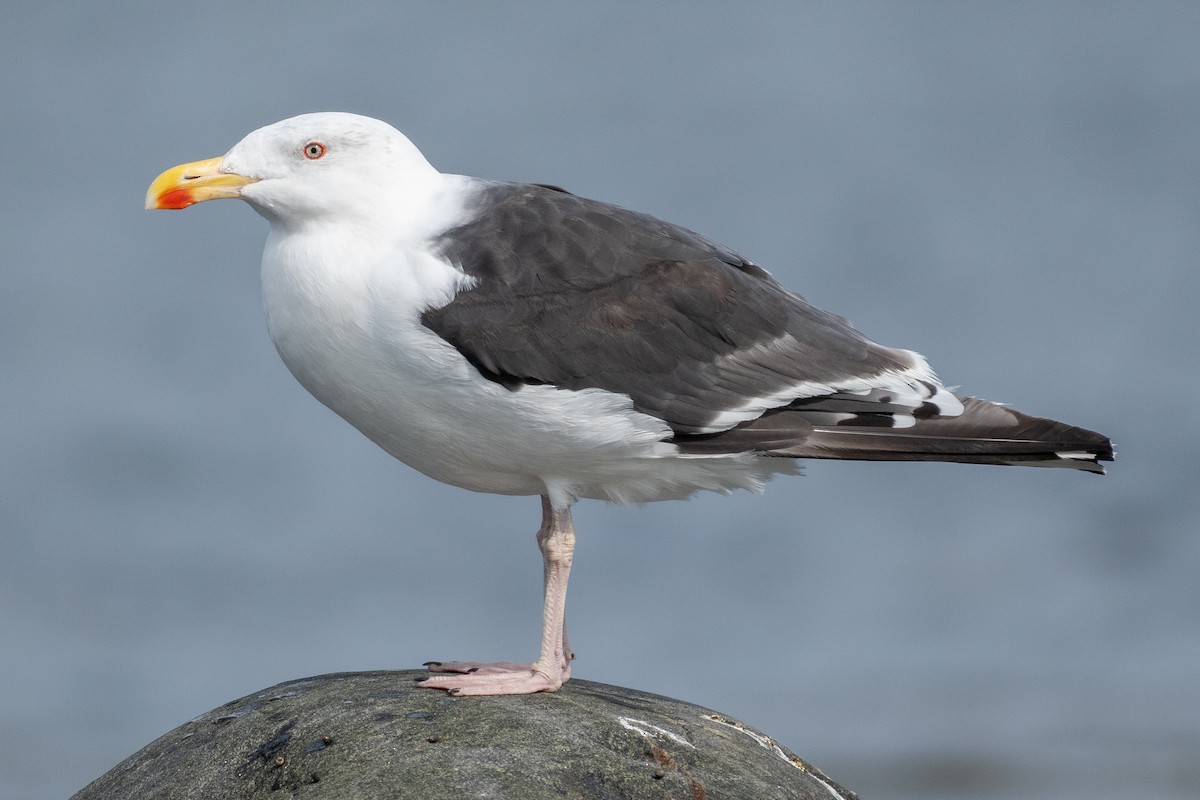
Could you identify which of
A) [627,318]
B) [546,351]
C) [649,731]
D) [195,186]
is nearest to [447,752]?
[649,731]

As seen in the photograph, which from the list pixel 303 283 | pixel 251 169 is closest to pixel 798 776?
pixel 303 283

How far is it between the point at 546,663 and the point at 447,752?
103cm

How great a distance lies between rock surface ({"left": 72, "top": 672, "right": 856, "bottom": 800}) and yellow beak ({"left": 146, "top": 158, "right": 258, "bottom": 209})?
2.11 m

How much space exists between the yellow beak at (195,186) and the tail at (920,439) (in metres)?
2.16

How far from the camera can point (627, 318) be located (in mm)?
6711

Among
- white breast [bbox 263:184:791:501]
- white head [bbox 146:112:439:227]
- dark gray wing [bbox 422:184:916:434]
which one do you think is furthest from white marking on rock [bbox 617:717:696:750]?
white head [bbox 146:112:439:227]

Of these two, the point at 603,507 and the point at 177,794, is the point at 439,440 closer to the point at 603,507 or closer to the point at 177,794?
the point at 177,794

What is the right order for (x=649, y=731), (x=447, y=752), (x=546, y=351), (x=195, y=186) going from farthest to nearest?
(x=195, y=186)
(x=546, y=351)
(x=649, y=731)
(x=447, y=752)

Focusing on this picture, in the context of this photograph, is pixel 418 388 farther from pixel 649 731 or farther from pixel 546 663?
pixel 649 731

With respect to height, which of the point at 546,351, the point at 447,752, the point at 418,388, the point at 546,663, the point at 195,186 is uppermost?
the point at 195,186

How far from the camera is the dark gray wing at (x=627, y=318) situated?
A: 647 centimetres

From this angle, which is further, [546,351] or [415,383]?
[546,351]

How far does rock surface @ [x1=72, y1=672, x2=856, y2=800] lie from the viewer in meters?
5.71

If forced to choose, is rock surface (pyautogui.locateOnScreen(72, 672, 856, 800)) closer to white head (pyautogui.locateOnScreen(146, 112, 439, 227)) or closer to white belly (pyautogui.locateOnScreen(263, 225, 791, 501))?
white belly (pyautogui.locateOnScreen(263, 225, 791, 501))
